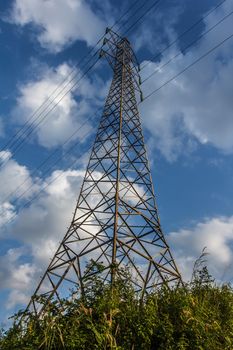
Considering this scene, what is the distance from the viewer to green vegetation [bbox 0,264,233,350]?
731cm

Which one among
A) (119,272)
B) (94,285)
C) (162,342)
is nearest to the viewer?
(162,342)

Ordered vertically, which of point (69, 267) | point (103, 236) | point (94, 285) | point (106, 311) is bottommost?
point (106, 311)

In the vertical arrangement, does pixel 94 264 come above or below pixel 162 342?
above

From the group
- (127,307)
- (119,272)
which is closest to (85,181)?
(119,272)

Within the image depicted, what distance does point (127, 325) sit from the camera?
776cm

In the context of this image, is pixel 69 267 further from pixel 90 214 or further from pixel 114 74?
pixel 114 74

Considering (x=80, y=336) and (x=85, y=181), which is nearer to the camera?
(x=80, y=336)

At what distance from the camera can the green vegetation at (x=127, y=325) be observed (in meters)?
7.31

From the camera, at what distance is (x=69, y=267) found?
12070 millimetres

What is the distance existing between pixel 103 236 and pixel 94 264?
3.42m

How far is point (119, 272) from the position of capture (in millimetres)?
9516

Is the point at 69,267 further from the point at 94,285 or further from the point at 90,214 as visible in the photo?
the point at 94,285

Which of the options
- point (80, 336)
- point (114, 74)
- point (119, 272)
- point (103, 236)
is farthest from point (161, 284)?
point (114, 74)

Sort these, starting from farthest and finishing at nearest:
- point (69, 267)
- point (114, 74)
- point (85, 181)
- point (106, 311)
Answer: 1. point (114, 74)
2. point (85, 181)
3. point (69, 267)
4. point (106, 311)
